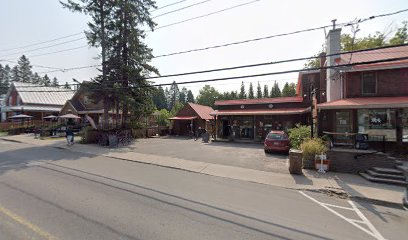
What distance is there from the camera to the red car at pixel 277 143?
16.8 m

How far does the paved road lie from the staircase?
344 cm

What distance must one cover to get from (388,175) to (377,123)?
195 inches

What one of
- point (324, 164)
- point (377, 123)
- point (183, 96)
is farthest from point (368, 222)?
point (183, 96)

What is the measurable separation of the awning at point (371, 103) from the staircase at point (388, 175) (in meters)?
3.10

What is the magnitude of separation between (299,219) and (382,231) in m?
1.81

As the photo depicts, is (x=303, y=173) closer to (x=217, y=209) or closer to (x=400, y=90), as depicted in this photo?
(x=217, y=209)

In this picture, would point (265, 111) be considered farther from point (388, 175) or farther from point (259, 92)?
point (259, 92)

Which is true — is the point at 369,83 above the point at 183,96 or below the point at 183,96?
below

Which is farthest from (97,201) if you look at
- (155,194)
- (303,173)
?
(303,173)

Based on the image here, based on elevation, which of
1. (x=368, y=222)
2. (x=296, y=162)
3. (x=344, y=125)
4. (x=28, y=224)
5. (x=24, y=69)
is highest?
(x=24, y=69)

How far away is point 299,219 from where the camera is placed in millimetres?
6035

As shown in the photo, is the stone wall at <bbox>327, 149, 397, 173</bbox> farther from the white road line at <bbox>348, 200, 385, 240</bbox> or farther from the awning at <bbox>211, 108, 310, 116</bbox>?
the awning at <bbox>211, 108, 310, 116</bbox>

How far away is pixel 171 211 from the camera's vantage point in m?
6.12

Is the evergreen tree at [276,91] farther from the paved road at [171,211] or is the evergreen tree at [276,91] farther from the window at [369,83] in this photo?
the paved road at [171,211]
